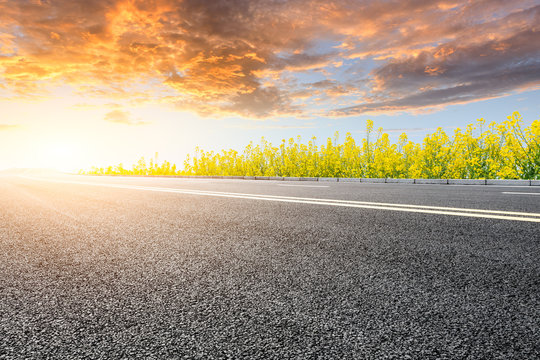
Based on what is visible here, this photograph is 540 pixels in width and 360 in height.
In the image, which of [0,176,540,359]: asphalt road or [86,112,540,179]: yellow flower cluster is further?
[86,112,540,179]: yellow flower cluster

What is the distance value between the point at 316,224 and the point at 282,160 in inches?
969

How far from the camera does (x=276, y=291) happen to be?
212 cm

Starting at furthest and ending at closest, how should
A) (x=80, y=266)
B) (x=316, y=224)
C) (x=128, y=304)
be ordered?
1. (x=316, y=224)
2. (x=80, y=266)
3. (x=128, y=304)

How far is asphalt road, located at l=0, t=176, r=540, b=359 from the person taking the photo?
4.96 feet

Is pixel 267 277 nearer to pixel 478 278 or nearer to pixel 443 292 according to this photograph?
pixel 443 292

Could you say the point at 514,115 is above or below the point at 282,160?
above

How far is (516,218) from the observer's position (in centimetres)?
441

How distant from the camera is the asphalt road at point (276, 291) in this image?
151cm

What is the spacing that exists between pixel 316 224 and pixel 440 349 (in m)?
2.85

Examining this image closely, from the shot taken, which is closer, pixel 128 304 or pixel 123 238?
pixel 128 304

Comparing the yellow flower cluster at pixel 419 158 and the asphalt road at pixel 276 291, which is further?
the yellow flower cluster at pixel 419 158

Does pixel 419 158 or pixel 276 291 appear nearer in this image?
pixel 276 291

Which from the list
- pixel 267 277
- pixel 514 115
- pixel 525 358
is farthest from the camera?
pixel 514 115

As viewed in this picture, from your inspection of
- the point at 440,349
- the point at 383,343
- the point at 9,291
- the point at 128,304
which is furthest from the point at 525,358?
the point at 9,291
